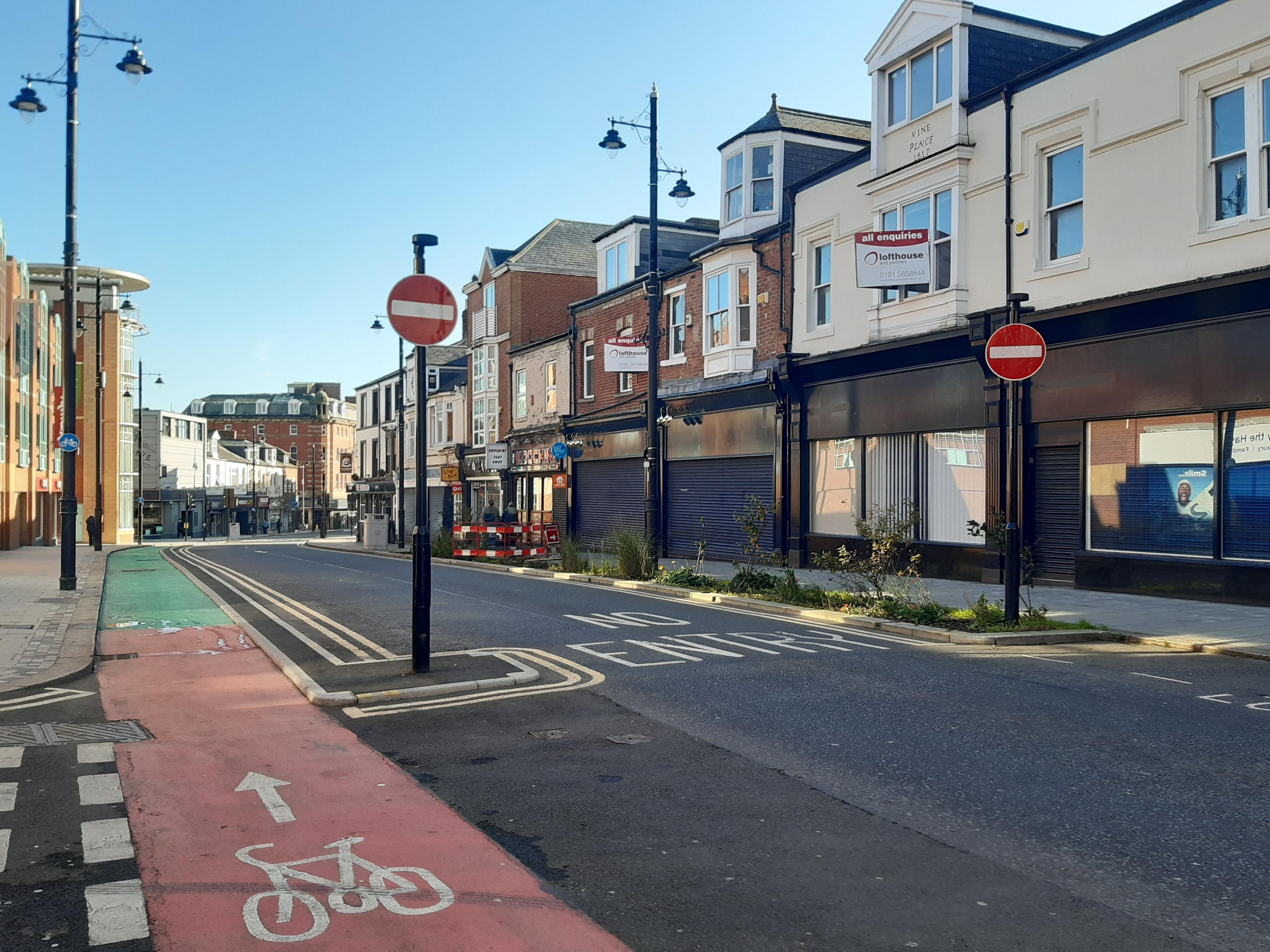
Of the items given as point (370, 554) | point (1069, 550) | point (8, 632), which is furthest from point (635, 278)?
point (8, 632)

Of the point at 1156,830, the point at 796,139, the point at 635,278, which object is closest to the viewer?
the point at 1156,830

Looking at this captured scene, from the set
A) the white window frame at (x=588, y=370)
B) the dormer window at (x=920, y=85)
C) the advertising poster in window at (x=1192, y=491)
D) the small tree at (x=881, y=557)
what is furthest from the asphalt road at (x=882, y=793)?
the white window frame at (x=588, y=370)

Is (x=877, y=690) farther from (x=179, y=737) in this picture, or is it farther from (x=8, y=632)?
(x=8, y=632)

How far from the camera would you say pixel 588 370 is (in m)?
37.1

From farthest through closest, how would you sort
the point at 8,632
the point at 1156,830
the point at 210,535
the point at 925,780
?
1. the point at 210,535
2. the point at 8,632
3. the point at 925,780
4. the point at 1156,830

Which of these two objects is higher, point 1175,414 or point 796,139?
point 796,139

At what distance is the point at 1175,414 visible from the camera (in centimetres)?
1614

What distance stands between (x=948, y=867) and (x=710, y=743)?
2.56 m

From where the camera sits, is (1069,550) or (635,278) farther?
(635,278)

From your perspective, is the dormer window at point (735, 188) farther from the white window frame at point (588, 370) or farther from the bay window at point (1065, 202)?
the bay window at point (1065, 202)

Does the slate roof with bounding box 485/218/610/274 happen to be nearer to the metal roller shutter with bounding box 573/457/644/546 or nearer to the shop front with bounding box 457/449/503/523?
the shop front with bounding box 457/449/503/523

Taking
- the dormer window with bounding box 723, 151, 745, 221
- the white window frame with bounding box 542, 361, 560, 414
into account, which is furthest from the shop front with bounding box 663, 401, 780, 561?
the white window frame with bounding box 542, 361, 560, 414

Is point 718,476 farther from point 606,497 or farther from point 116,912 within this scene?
point 116,912

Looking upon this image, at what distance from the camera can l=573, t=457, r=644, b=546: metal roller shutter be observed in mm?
33344
